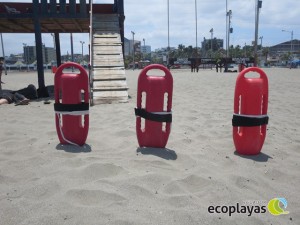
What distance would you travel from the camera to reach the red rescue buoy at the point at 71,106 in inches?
176

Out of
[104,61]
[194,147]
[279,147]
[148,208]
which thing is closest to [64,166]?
[148,208]

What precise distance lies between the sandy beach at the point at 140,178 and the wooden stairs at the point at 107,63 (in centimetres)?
344

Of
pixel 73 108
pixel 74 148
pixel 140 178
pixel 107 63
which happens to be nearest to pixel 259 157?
pixel 140 178

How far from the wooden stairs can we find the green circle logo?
6.41 meters

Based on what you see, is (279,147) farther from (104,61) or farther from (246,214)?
(104,61)

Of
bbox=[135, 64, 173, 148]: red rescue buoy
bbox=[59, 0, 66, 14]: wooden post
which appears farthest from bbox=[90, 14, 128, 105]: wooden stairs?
bbox=[135, 64, 173, 148]: red rescue buoy

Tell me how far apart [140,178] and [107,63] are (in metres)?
7.48

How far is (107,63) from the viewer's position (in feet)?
33.6

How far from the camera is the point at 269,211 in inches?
109

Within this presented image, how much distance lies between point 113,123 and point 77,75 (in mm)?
1833

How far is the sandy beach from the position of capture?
8.65 ft

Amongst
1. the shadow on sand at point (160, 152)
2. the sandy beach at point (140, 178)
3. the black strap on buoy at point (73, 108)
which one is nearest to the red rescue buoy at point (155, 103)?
the shadow on sand at point (160, 152)

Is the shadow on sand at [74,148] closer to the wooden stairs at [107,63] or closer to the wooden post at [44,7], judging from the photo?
the wooden stairs at [107,63]

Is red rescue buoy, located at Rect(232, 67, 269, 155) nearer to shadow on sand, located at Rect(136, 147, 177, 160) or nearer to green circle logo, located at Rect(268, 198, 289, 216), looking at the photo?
shadow on sand, located at Rect(136, 147, 177, 160)
